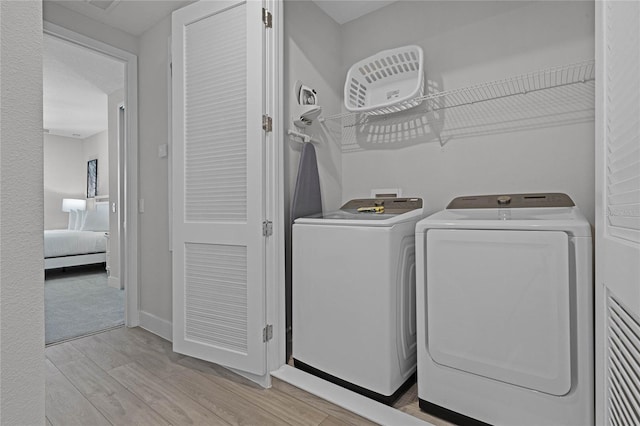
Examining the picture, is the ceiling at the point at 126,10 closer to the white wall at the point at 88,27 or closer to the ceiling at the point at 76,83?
the white wall at the point at 88,27

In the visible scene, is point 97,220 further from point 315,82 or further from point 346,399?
point 346,399

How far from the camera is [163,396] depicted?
1.60 meters

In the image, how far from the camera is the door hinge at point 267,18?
169 cm

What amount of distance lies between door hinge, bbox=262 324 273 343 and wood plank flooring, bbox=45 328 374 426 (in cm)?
23

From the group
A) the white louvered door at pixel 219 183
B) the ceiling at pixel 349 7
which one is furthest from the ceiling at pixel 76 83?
the ceiling at pixel 349 7

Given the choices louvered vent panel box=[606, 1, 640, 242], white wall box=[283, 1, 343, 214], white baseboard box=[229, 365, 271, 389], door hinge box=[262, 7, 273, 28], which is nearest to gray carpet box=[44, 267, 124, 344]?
white baseboard box=[229, 365, 271, 389]

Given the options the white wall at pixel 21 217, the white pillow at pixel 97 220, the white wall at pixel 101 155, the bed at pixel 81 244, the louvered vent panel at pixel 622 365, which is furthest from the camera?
the white wall at pixel 101 155

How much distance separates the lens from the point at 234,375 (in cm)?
181

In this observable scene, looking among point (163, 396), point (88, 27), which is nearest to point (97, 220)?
point (88, 27)

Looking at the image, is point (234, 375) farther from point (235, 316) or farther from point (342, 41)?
point (342, 41)

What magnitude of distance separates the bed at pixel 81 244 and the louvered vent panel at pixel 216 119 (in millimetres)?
3661

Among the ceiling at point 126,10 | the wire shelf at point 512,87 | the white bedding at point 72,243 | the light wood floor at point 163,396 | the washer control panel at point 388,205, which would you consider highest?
the ceiling at point 126,10

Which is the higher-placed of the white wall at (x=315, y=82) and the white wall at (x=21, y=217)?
the white wall at (x=315, y=82)

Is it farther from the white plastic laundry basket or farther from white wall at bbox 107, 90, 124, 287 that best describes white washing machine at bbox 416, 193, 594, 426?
white wall at bbox 107, 90, 124, 287
